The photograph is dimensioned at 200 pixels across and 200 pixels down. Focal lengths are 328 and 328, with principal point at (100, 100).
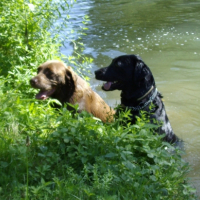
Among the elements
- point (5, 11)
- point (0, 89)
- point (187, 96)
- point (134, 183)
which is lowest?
point (187, 96)

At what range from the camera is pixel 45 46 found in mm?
6414

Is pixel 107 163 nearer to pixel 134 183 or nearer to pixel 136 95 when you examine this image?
pixel 134 183

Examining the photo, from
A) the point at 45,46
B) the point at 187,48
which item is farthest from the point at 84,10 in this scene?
the point at 45,46

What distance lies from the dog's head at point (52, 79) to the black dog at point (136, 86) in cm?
55

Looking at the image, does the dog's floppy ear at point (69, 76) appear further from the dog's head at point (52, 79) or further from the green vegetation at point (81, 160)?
the green vegetation at point (81, 160)

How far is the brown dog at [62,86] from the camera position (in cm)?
546

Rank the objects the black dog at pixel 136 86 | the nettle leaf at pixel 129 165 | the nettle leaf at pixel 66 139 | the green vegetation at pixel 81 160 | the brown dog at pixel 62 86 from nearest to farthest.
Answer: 1. the green vegetation at pixel 81 160
2. the nettle leaf at pixel 129 165
3. the nettle leaf at pixel 66 139
4. the black dog at pixel 136 86
5. the brown dog at pixel 62 86

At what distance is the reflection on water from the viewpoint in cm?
709

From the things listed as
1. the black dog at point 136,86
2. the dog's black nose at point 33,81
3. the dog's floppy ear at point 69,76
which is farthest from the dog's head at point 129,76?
the dog's black nose at point 33,81

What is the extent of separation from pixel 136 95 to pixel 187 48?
20.1ft

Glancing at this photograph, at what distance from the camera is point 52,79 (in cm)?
550

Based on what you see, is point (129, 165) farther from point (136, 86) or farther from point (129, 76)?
point (129, 76)

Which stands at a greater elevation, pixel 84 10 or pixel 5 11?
pixel 5 11

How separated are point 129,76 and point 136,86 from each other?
0.21 m
